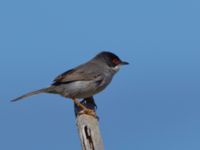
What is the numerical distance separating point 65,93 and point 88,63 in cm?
117

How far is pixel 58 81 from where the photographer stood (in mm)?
11125

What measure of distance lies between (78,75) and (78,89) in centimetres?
32

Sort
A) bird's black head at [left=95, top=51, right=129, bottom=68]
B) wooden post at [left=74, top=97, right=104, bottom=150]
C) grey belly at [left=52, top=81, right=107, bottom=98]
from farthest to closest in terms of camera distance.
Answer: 1. bird's black head at [left=95, top=51, right=129, bottom=68]
2. grey belly at [left=52, top=81, right=107, bottom=98]
3. wooden post at [left=74, top=97, right=104, bottom=150]

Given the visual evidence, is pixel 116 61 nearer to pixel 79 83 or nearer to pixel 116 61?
pixel 116 61

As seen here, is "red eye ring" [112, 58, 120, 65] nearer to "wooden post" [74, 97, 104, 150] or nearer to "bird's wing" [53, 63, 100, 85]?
"bird's wing" [53, 63, 100, 85]

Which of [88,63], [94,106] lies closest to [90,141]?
[94,106]

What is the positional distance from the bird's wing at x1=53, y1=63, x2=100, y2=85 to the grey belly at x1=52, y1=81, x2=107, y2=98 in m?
0.10

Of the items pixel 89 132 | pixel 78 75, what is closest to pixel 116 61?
pixel 78 75

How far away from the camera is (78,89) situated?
11.0 meters

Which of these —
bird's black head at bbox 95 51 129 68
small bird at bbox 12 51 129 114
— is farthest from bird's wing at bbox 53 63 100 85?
bird's black head at bbox 95 51 129 68

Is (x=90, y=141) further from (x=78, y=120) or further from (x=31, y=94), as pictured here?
(x=31, y=94)

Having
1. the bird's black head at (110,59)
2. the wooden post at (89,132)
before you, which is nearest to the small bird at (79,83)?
the bird's black head at (110,59)

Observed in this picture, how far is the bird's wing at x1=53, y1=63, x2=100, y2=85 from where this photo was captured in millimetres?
11094

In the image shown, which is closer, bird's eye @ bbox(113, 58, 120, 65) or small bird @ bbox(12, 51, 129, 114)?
small bird @ bbox(12, 51, 129, 114)
